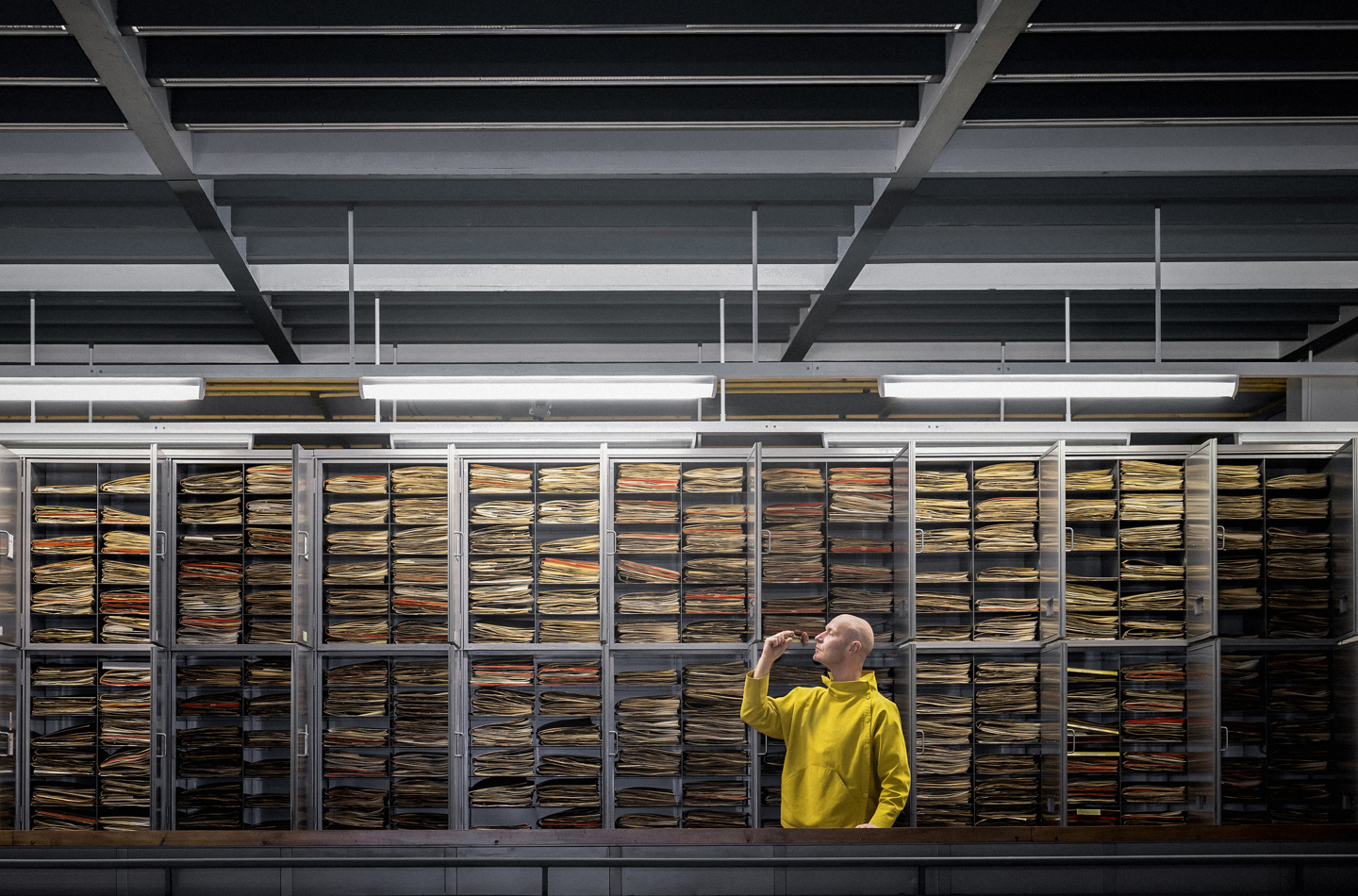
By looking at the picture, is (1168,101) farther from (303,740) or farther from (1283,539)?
(303,740)

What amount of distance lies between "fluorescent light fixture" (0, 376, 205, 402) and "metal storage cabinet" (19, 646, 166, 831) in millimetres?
1779

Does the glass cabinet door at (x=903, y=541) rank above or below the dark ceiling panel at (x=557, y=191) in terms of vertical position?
below

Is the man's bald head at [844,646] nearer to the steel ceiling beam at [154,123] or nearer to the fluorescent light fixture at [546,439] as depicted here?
the fluorescent light fixture at [546,439]

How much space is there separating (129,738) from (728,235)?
4176 millimetres

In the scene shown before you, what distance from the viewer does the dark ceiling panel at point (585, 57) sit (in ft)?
14.1

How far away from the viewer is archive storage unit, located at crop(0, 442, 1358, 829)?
7059 mm

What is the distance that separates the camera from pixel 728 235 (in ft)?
20.3

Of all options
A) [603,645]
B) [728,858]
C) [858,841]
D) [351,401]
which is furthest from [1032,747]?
[351,401]

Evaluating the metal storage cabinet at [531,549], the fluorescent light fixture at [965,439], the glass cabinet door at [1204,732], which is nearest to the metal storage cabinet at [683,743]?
the metal storage cabinet at [531,549]

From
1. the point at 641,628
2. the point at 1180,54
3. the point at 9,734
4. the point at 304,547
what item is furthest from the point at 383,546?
the point at 1180,54

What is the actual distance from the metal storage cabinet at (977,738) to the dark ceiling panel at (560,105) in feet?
11.6

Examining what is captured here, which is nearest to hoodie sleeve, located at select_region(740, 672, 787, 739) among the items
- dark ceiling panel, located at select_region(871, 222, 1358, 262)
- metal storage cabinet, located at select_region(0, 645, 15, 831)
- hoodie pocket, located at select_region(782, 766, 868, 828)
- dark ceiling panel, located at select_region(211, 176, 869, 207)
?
hoodie pocket, located at select_region(782, 766, 868, 828)

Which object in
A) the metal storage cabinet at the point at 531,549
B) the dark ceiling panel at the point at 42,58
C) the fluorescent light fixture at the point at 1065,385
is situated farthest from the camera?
the metal storage cabinet at the point at 531,549

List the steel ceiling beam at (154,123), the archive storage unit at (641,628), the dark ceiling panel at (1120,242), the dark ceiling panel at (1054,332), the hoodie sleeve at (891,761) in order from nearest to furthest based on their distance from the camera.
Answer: the steel ceiling beam at (154,123), the hoodie sleeve at (891,761), the dark ceiling panel at (1120,242), the archive storage unit at (641,628), the dark ceiling panel at (1054,332)
